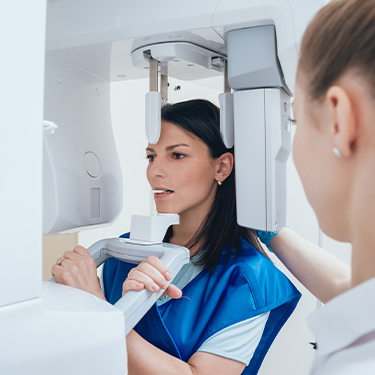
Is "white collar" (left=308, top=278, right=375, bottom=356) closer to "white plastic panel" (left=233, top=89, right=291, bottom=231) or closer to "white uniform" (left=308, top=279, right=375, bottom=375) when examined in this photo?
"white uniform" (left=308, top=279, right=375, bottom=375)

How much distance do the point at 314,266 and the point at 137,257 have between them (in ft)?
1.36

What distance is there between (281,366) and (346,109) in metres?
1.29

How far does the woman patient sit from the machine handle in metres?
0.05

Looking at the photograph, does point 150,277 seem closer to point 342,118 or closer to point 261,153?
point 261,153

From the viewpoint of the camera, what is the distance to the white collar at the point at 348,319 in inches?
11.8

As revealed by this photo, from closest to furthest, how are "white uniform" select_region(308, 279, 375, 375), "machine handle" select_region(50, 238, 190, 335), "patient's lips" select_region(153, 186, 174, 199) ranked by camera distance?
"white uniform" select_region(308, 279, 375, 375) → "machine handle" select_region(50, 238, 190, 335) → "patient's lips" select_region(153, 186, 174, 199)

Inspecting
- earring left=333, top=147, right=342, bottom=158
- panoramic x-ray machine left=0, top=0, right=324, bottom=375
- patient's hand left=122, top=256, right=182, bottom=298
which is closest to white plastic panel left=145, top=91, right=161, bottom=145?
panoramic x-ray machine left=0, top=0, right=324, bottom=375

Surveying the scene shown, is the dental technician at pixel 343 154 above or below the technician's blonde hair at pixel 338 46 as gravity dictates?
below

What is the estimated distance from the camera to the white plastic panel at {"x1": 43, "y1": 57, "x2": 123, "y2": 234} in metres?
0.77

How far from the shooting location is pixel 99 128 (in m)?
0.91

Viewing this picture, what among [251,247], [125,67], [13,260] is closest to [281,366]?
[251,247]

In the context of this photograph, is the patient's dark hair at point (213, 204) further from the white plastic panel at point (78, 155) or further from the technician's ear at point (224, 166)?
the white plastic panel at point (78, 155)

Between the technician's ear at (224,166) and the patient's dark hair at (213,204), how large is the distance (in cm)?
1

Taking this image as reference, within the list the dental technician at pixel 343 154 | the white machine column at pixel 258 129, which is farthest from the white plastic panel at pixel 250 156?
the dental technician at pixel 343 154
